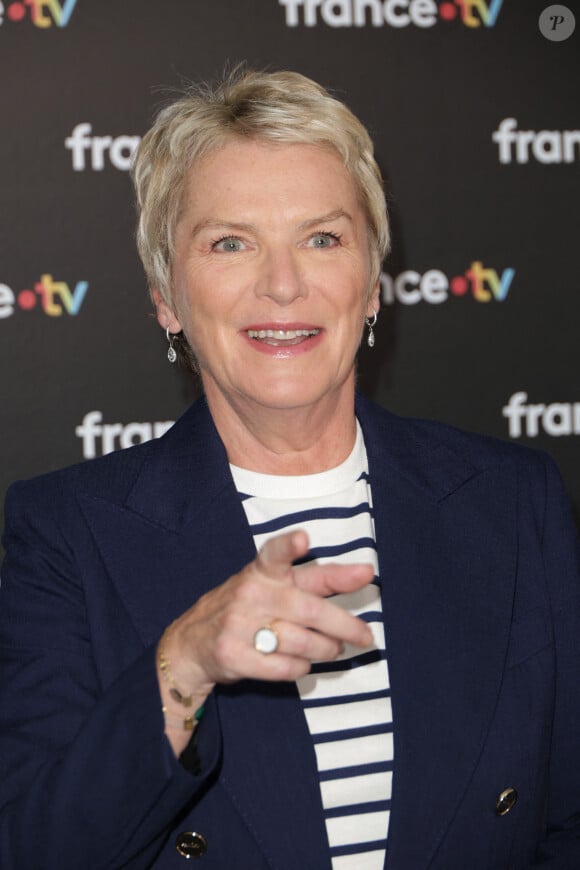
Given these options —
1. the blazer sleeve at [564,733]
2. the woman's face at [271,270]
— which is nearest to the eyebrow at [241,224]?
the woman's face at [271,270]

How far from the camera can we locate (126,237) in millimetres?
2668

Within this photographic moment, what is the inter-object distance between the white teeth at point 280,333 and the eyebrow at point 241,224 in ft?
0.51

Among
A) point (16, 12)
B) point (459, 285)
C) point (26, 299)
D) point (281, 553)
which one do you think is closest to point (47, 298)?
point (26, 299)

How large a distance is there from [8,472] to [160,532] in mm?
1161

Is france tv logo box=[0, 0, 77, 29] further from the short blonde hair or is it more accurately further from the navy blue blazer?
the navy blue blazer

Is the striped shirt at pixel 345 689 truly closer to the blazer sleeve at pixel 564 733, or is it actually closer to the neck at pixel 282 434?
the neck at pixel 282 434

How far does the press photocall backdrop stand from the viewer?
2.64 m

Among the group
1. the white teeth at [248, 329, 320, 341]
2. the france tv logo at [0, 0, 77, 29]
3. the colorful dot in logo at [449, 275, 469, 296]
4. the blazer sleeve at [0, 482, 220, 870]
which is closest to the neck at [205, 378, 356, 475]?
the white teeth at [248, 329, 320, 341]

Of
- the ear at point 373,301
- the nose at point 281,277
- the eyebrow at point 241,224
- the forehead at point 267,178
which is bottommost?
the ear at point 373,301

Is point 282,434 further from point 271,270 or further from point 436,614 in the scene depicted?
point 436,614

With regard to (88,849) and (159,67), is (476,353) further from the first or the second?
(88,849)

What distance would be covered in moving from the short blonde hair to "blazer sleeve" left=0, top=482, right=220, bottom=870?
575mm

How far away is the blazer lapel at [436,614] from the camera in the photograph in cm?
148

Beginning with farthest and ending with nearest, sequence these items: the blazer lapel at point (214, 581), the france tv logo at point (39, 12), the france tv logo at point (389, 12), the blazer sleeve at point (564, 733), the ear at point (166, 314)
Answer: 1. the france tv logo at point (389, 12)
2. the france tv logo at point (39, 12)
3. the ear at point (166, 314)
4. the blazer sleeve at point (564, 733)
5. the blazer lapel at point (214, 581)
